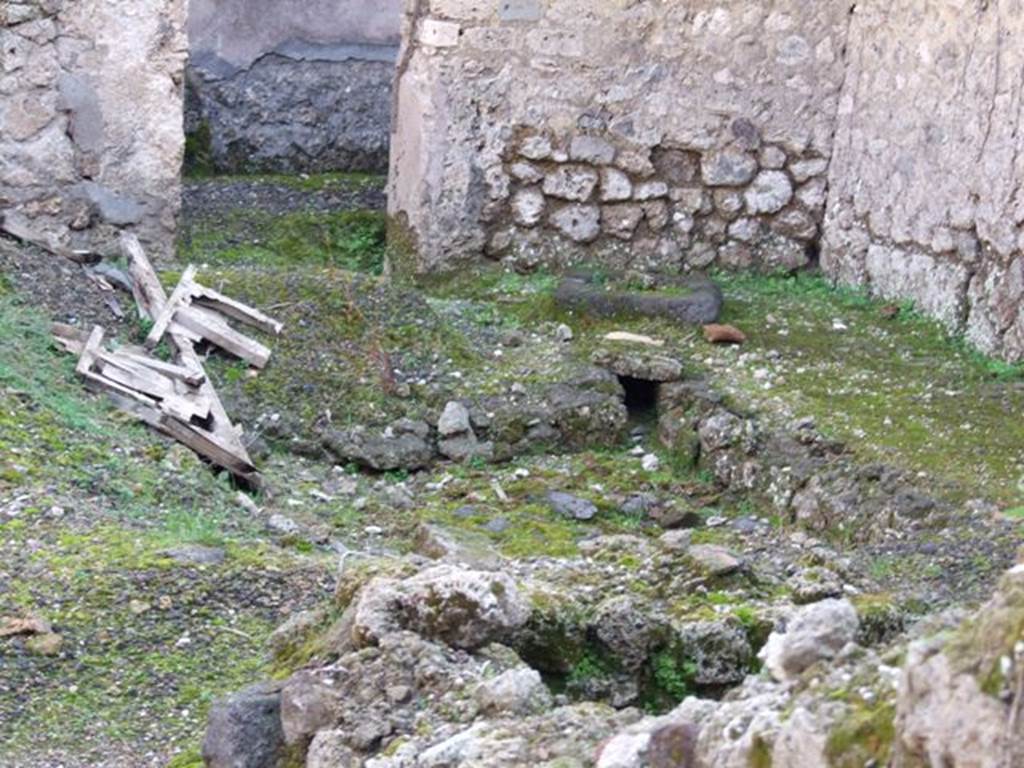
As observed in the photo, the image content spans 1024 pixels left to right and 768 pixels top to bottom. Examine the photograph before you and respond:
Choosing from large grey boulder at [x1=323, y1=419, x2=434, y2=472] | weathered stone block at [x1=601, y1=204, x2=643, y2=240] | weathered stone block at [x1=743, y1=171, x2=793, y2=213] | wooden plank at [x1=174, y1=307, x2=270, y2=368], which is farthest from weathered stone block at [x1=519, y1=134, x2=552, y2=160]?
large grey boulder at [x1=323, y1=419, x2=434, y2=472]

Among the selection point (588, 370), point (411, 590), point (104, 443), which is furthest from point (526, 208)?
point (411, 590)

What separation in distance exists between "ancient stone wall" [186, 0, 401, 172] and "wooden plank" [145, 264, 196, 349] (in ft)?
10.6

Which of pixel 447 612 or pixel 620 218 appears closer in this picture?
pixel 447 612

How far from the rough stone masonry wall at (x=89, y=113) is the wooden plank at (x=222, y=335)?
1104 millimetres

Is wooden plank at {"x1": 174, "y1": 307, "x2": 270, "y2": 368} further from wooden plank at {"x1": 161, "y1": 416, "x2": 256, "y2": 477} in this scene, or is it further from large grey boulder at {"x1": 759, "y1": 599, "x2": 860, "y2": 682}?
large grey boulder at {"x1": 759, "y1": 599, "x2": 860, "y2": 682}

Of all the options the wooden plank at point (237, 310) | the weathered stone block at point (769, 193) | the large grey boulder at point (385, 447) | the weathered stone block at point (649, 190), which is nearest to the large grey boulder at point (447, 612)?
the large grey boulder at point (385, 447)

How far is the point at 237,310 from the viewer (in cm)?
742

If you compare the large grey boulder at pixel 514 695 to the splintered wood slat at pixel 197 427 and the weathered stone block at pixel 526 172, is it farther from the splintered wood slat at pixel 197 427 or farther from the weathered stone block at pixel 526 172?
the weathered stone block at pixel 526 172

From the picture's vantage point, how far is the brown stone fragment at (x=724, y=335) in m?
7.73

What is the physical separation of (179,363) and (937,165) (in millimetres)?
3016

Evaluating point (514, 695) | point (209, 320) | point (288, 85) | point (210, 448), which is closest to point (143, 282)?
point (209, 320)

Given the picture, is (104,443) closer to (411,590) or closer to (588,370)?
(588,370)

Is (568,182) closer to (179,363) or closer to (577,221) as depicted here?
(577,221)

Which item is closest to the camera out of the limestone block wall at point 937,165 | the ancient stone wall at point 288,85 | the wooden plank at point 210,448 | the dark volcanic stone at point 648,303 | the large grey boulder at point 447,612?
the large grey boulder at point 447,612
